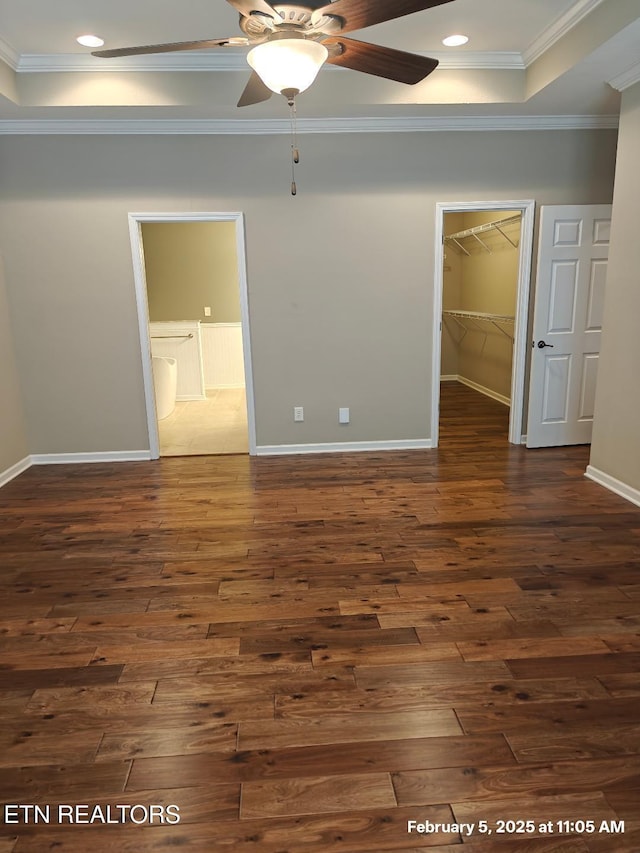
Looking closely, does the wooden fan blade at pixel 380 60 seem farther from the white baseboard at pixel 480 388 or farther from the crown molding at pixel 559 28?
the white baseboard at pixel 480 388

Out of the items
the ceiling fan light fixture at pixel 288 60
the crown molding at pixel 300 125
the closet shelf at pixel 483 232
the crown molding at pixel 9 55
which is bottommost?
the closet shelf at pixel 483 232

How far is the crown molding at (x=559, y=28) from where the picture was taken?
9.72 ft

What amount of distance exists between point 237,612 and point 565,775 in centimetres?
139

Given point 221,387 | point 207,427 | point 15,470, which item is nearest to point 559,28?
point 207,427

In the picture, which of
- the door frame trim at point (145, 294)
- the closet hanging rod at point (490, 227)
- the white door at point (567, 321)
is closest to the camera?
the door frame trim at point (145, 294)

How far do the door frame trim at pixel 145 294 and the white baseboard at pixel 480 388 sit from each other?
3.28 meters

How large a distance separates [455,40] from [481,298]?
13.4ft

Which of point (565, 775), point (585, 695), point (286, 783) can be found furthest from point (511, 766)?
point (286, 783)

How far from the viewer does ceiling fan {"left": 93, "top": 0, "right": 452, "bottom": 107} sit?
182 centimetres

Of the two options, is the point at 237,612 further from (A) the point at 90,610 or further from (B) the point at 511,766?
(B) the point at 511,766

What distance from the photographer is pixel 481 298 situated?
725cm

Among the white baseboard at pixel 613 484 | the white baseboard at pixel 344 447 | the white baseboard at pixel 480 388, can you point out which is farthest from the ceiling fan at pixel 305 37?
the white baseboard at pixel 480 388

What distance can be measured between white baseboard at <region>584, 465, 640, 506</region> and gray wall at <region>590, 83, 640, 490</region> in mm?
34

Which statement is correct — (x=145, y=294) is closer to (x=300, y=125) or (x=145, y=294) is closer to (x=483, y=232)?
(x=300, y=125)
